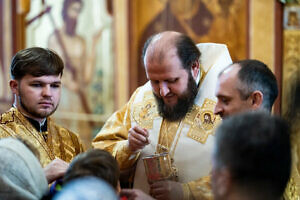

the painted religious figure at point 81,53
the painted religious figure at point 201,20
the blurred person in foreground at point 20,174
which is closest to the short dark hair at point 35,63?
the blurred person in foreground at point 20,174

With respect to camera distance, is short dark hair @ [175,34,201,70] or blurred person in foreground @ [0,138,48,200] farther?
short dark hair @ [175,34,201,70]

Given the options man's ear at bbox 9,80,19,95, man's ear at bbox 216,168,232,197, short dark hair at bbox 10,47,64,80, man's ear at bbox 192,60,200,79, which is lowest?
man's ear at bbox 216,168,232,197

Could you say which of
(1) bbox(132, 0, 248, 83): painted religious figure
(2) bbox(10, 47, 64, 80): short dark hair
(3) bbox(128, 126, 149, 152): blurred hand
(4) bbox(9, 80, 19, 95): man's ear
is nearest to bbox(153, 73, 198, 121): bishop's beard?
(3) bbox(128, 126, 149, 152): blurred hand

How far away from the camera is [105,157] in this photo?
2062 mm

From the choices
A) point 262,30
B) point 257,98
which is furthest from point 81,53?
point 257,98

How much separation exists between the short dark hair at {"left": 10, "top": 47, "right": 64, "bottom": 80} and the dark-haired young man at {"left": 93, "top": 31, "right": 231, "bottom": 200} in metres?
0.48

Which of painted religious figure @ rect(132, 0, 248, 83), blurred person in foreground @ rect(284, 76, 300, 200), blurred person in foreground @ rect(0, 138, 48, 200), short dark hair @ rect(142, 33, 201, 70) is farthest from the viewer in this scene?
painted religious figure @ rect(132, 0, 248, 83)

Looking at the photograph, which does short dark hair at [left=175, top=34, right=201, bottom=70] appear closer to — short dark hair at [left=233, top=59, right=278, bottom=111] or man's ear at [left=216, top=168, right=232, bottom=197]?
short dark hair at [left=233, top=59, right=278, bottom=111]

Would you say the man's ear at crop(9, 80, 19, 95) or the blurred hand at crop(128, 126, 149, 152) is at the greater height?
the man's ear at crop(9, 80, 19, 95)

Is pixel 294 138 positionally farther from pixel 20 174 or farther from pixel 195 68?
pixel 20 174

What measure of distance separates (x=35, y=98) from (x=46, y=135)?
247 millimetres

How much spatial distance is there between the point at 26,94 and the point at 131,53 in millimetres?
4322

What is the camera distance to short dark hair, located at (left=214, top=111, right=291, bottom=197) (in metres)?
1.63

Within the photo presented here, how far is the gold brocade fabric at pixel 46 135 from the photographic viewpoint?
300 cm
